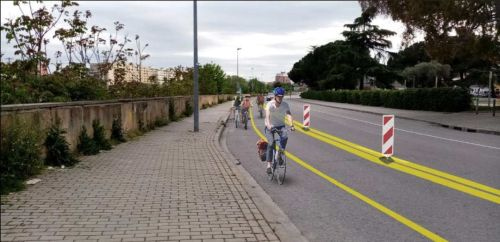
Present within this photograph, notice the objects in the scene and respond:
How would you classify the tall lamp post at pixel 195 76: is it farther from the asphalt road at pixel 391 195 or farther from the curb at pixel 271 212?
the curb at pixel 271 212

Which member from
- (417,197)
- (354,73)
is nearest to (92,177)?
(417,197)

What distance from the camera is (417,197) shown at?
305 inches

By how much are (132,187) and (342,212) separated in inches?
128

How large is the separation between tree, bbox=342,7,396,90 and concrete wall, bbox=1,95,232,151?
58076 millimetres

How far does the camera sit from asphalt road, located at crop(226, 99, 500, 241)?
5.98m

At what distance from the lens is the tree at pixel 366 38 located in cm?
7412

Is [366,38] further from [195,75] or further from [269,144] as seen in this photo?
[269,144]

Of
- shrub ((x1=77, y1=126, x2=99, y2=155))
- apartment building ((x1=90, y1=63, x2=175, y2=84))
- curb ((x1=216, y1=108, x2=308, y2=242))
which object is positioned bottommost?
curb ((x1=216, y1=108, x2=308, y2=242))

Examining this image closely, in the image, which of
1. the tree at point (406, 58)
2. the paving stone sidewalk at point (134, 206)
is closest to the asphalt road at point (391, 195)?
the paving stone sidewalk at point (134, 206)

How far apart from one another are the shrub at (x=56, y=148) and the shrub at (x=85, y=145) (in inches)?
64.7

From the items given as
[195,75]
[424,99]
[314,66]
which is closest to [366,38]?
[314,66]

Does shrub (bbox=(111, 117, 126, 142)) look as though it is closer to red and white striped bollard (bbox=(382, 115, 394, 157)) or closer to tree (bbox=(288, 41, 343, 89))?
red and white striped bollard (bbox=(382, 115, 394, 157))

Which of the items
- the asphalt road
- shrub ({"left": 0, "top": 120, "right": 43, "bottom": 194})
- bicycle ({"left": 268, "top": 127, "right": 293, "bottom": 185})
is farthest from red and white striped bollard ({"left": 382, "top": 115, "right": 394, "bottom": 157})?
shrub ({"left": 0, "top": 120, "right": 43, "bottom": 194})

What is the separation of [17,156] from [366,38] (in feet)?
235
